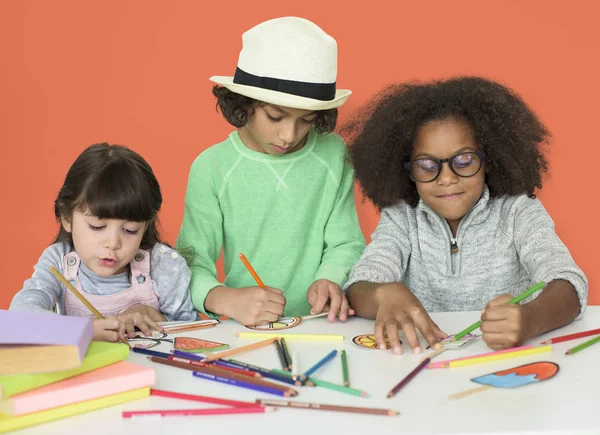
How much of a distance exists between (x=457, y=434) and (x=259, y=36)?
3.08 feet

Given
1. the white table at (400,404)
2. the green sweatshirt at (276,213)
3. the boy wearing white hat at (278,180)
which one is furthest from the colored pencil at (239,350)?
the green sweatshirt at (276,213)

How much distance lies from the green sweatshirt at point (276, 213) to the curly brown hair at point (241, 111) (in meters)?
0.05

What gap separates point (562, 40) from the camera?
2629 mm

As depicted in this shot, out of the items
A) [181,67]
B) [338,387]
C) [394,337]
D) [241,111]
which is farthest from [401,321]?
[181,67]

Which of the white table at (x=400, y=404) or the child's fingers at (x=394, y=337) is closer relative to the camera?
the white table at (x=400, y=404)

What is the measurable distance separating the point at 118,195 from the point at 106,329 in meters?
0.31

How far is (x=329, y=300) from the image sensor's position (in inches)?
53.6

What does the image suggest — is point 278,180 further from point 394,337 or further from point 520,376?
point 520,376

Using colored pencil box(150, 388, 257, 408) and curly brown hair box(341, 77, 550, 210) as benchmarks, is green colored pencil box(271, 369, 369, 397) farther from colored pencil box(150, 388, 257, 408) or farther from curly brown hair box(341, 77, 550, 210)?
curly brown hair box(341, 77, 550, 210)

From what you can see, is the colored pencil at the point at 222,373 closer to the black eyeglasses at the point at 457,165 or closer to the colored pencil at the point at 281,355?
the colored pencil at the point at 281,355

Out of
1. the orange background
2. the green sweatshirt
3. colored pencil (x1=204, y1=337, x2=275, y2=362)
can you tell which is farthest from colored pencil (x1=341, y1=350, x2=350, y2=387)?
the orange background

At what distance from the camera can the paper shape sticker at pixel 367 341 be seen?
108cm

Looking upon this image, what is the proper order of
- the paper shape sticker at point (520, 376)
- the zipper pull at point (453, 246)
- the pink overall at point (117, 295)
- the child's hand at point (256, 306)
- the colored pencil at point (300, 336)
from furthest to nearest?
the zipper pull at point (453, 246), the pink overall at point (117, 295), the child's hand at point (256, 306), the colored pencil at point (300, 336), the paper shape sticker at point (520, 376)

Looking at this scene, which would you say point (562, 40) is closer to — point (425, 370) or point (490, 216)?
point (490, 216)
